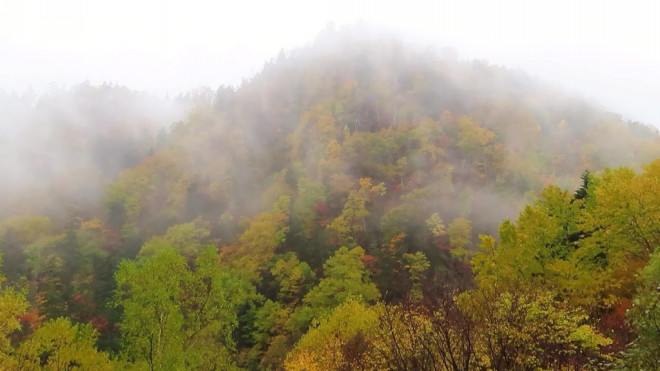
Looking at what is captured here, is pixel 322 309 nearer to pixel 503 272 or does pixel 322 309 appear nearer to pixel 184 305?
pixel 184 305

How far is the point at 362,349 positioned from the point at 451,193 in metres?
61.6

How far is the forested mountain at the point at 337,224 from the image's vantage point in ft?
56.3

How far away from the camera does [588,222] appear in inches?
970

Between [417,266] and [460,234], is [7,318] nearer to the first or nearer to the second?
[417,266]

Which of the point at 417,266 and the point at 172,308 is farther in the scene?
the point at 417,266

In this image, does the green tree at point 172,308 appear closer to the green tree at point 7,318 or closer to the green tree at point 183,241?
the green tree at point 7,318

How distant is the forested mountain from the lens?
17.2 meters

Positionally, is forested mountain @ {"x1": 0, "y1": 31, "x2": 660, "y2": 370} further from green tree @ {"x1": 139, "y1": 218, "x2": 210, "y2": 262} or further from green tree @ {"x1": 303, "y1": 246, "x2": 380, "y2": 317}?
green tree @ {"x1": 139, "y1": 218, "x2": 210, "y2": 262}

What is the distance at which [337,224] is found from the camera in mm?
73062

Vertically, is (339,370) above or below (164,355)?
below

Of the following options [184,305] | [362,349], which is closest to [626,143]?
[362,349]

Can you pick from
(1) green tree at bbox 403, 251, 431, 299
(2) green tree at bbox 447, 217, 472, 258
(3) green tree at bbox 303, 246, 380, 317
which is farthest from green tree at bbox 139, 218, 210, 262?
(2) green tree at bbox 447, 217, 472, 258

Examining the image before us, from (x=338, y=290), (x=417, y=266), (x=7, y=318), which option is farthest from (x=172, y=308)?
(x=417, y=266)

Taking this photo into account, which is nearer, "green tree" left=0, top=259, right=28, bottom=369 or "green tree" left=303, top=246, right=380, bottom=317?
"green tree" left=0, top=259, right=28, bottom=369
